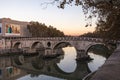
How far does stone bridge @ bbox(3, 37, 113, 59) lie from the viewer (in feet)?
127

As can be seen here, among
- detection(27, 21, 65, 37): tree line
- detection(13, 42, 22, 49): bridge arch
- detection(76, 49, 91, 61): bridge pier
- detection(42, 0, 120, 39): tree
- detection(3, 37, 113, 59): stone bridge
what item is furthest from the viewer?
detection(27, 21, 65, 37): tree line

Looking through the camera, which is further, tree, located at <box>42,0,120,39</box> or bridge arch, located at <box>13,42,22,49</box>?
bridge arch, located at <box>13,42,22,49</box>

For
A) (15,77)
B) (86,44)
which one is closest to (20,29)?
(86,44)

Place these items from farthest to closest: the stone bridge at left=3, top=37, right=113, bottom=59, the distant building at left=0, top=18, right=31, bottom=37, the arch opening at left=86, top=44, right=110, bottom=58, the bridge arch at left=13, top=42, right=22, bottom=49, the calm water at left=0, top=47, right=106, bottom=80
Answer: the distant building at left=0, top=18, right=31, bottom=37 → the bridge arch at left=13, top=42, right=22, bottom=49 → the arch opening at left=86, top=44, right=110, bottom=58 → the stone bridge at left=3, top=37, right=113, bottom=59 → the calm water at left=0, top=47, right=106, bottom=80

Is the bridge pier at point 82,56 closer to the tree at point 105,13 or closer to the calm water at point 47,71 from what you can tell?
the calm water at point 47,71

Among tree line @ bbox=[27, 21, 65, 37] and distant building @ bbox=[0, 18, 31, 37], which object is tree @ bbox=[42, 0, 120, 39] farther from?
tree line @ bbox=[27, 21, 65, 37]

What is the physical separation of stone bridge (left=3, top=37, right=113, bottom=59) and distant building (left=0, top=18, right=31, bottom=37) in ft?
10.1

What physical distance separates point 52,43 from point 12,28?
17.5 m

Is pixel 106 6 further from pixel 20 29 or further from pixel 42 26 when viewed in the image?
pixel 42 26

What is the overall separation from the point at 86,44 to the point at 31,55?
14551 millimetres

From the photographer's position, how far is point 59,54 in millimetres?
47000

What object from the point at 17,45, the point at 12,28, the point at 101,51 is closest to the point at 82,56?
the point at 17,45

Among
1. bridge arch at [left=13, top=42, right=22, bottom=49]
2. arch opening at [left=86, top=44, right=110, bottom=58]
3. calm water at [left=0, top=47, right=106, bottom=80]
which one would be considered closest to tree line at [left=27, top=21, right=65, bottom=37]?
bridge arch at [left=13, top=42, right=22, bottom=49]

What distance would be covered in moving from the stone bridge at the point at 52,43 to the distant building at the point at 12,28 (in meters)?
3.08
